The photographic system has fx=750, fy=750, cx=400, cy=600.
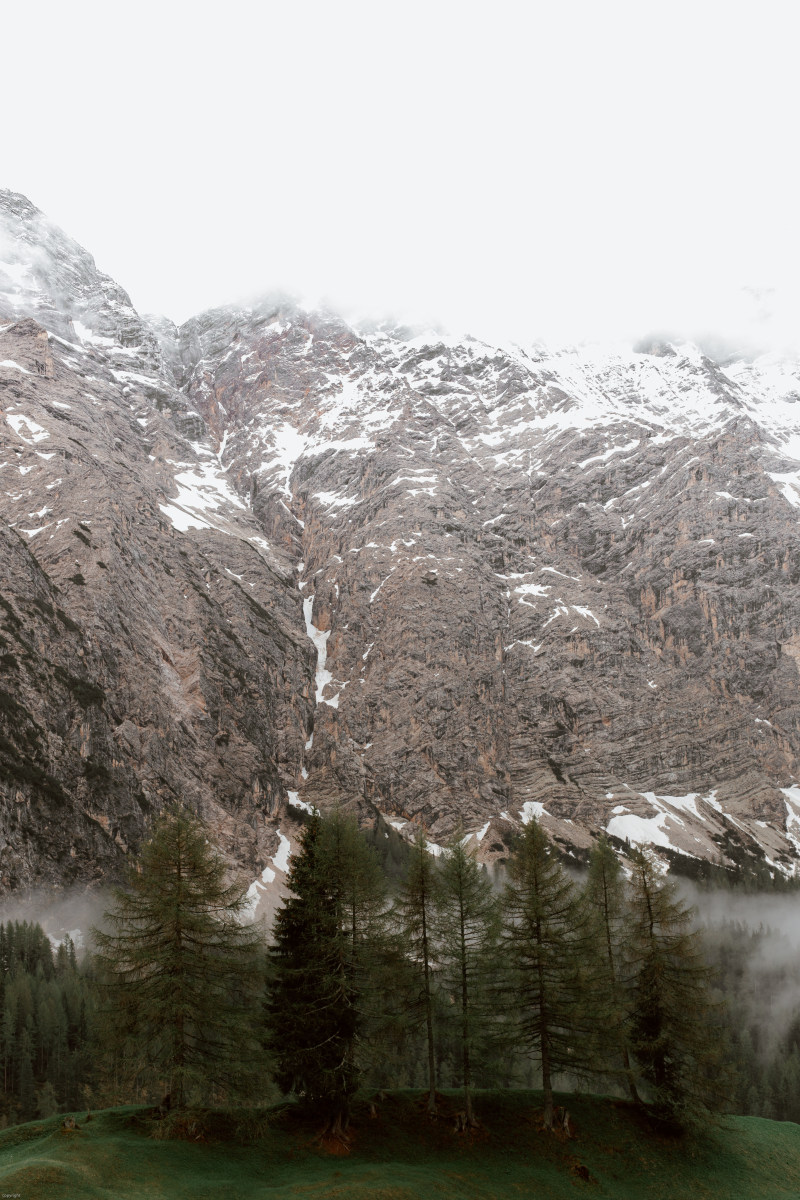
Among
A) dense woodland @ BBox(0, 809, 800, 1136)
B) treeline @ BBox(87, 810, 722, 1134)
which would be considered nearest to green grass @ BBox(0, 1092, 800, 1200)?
dense woodland @ BBox(0, 809, 800, 1136)

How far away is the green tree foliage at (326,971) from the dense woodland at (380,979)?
0.28 ft

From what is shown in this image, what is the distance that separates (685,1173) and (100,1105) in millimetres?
48419

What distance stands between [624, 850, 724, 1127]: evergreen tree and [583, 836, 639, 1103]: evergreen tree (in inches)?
30.5

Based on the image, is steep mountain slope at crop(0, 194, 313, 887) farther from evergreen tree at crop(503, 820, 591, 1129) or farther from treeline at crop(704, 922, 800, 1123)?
evergreen tree at crop(503, 820, 591, 1129)

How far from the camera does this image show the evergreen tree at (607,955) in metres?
33.5

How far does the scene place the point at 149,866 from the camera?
3038cm

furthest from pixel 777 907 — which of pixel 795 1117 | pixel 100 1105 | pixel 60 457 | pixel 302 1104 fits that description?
pixel 60 457

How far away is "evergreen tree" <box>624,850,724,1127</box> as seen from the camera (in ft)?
112

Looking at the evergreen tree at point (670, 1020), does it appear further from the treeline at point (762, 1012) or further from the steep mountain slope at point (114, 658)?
the steep mountain slope at point (114, 658)

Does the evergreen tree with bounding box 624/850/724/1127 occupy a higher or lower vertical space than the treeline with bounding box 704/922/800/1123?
higher

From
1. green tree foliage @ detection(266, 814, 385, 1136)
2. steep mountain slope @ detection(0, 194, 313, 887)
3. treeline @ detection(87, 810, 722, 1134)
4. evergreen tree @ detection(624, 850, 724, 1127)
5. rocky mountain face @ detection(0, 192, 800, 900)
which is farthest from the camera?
rocky mountain face @ detection(0, 192, 800, 900)

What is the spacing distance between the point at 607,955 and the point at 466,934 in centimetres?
862

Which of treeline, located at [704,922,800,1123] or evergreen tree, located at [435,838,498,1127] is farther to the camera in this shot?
treeline, located at [704,922,800,1123]

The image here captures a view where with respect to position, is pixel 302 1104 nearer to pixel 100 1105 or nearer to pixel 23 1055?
pixel 100 1105
